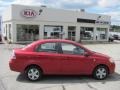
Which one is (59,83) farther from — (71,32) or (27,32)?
(71,32)

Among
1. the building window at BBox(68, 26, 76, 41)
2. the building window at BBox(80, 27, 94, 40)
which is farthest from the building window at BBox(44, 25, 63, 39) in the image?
the building window at BBox(80, 27, 94, 40)

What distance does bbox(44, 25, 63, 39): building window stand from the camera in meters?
39.0

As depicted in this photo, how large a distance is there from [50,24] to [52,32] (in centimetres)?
135

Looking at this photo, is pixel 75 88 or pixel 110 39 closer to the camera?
pixel 75 88

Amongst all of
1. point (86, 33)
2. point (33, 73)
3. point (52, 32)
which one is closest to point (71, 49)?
point (33, 73)

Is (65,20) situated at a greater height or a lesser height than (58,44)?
greater

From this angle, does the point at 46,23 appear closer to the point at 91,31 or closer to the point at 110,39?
the point at 91,31

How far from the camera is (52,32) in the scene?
130ft

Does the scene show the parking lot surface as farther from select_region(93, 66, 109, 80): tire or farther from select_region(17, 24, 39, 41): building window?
select_region(17, 24, 39, 41): building window

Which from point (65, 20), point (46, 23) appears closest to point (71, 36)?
point (65, 20)

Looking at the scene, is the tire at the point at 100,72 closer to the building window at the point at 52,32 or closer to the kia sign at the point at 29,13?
the kia sign at the point at 29,13

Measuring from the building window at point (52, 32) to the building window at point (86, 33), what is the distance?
4.95 metres

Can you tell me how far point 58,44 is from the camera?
9.54 metres

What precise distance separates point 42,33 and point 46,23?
1.66m
